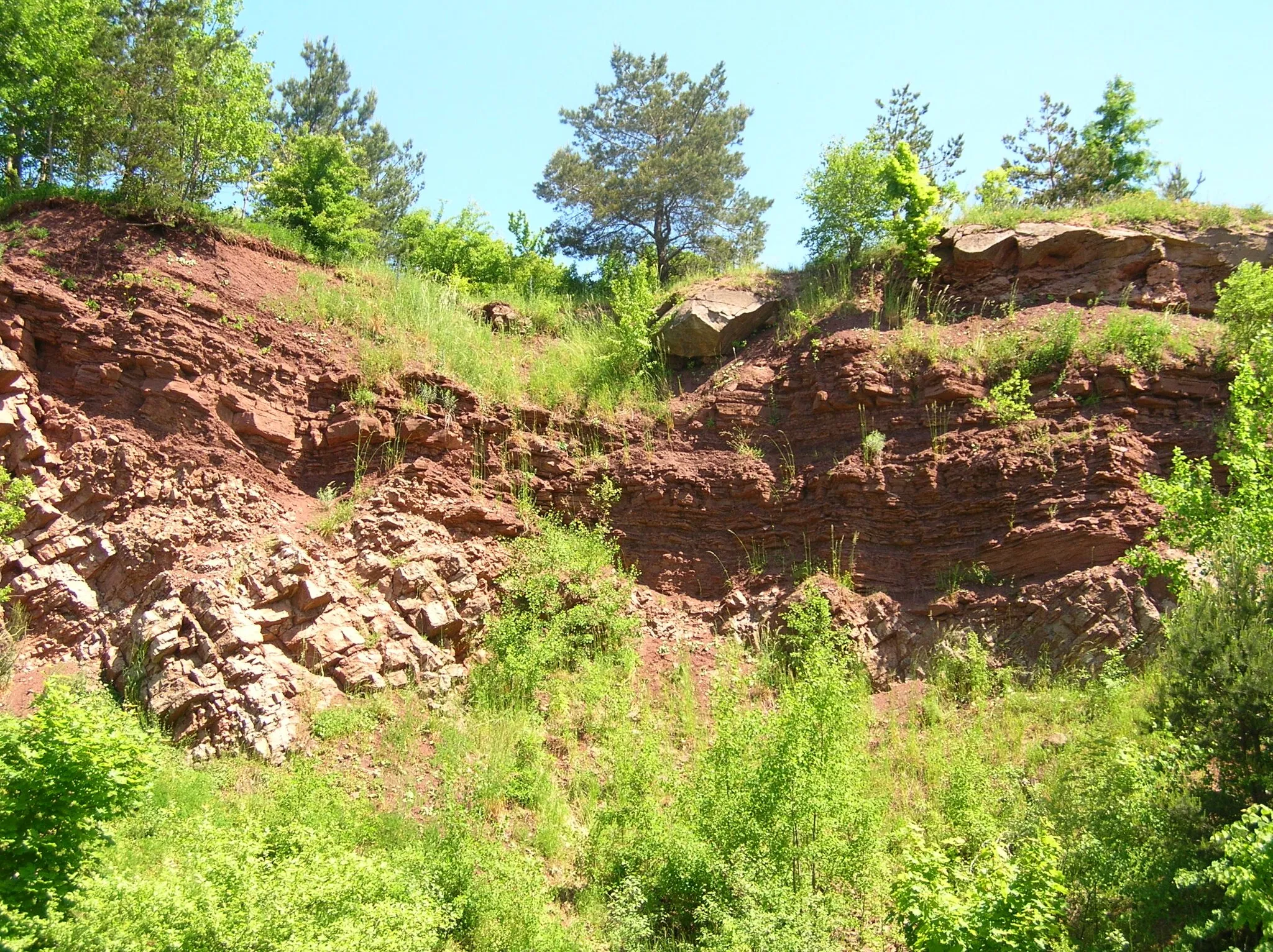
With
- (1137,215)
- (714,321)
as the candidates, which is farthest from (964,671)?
(1137,215)

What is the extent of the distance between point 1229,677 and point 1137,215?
1054 cm

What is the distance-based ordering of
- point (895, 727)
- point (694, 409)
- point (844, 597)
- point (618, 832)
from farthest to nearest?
point (694, 409), point (844, 597), point (895, 727), point (618, 832)

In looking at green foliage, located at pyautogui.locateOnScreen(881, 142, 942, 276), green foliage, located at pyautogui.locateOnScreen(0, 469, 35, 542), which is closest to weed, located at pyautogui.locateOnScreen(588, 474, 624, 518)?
green foliage, located at pyautogui.locateOnScreen(881, 142, 942, 276)

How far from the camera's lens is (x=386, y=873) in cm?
817

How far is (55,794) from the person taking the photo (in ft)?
26.8

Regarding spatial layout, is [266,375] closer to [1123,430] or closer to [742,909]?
[742,909]

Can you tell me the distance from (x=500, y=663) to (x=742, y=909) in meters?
5.10

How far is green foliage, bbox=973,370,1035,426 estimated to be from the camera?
1434 cm

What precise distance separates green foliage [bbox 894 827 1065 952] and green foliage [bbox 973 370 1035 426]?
7.80 m

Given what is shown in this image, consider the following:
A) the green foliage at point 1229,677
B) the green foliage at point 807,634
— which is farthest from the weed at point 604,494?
the green foliage at point 1229,677

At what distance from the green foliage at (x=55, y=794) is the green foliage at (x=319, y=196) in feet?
40.3

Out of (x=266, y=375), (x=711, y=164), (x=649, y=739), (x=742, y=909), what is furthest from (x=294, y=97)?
(x=742, y=909)

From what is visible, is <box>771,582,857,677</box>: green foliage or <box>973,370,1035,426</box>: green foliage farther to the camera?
<box>973,370,1035,426</box>: green foliage

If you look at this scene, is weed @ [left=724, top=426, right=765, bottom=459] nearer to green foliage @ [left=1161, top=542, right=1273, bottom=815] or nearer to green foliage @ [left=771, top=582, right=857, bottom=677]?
green foliage @ [left=771, top=582, right=857, bottom=677]
